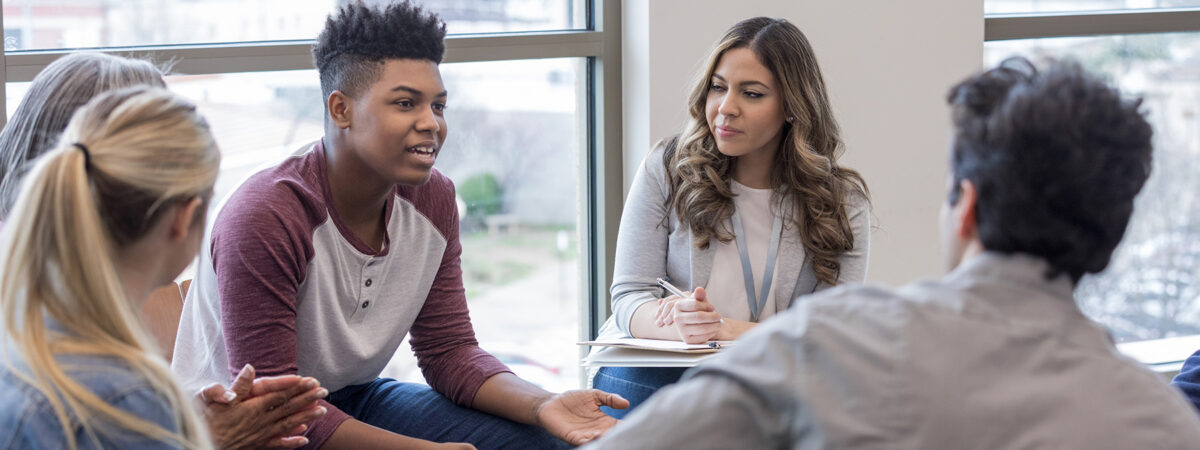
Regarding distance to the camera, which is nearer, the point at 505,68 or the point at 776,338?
the point at 776,338

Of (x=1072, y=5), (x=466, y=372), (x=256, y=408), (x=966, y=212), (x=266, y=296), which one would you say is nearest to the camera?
(x=966, y=212)

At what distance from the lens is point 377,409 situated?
2062mm

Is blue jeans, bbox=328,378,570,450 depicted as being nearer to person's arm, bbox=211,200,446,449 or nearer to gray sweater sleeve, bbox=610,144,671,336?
person's arm, bbox=211,200,446,449

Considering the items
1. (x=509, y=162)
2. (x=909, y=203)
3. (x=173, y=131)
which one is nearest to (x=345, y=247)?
(x=173, y=131)

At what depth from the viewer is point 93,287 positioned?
115 cm

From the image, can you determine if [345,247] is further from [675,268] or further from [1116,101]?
[1116,101]

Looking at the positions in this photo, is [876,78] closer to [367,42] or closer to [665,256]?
[665,256]

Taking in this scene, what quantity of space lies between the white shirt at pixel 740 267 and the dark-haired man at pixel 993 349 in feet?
4.27

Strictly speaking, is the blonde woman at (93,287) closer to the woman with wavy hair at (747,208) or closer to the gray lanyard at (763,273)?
the woman with wavy hair at (747,208)

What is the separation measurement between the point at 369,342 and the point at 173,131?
857 millimetres

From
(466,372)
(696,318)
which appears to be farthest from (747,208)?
(466,372)

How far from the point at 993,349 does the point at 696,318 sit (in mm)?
1196

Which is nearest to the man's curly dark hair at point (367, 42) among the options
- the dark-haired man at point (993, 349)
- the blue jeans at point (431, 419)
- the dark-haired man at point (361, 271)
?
the dark-haired man at point (361, 271)

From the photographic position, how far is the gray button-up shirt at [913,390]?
0.95m
